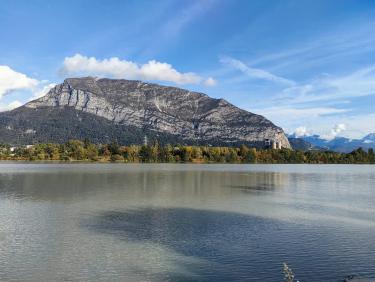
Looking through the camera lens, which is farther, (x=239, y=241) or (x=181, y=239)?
(x=181, y=239)

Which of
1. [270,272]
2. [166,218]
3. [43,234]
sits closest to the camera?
[270,272]

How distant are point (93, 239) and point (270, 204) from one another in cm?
3198

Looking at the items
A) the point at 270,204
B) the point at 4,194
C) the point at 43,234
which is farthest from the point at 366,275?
the point at 4,194

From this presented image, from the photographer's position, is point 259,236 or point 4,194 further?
point 4,194

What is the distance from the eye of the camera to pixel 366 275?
25.2 metres

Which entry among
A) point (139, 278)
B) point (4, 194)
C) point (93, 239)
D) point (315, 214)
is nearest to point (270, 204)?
point (315, 214)

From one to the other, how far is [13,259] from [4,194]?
43398mm

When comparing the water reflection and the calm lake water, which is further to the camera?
the water reflection

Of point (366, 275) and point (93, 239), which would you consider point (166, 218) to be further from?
point (366, 275)

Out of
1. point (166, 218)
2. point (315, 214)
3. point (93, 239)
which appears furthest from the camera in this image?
point (315, 214)

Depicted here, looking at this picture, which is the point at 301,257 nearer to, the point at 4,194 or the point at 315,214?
the point at 315,214

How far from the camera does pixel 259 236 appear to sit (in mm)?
35844

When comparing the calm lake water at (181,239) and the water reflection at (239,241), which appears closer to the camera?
the calm lake water at (181,239)

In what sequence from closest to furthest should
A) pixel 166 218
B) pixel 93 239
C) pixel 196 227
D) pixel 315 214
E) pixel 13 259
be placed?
pixel 13 259 → pixel 93 239 → pixel 196 227 → pixel 166 218 → pixel 315 214
